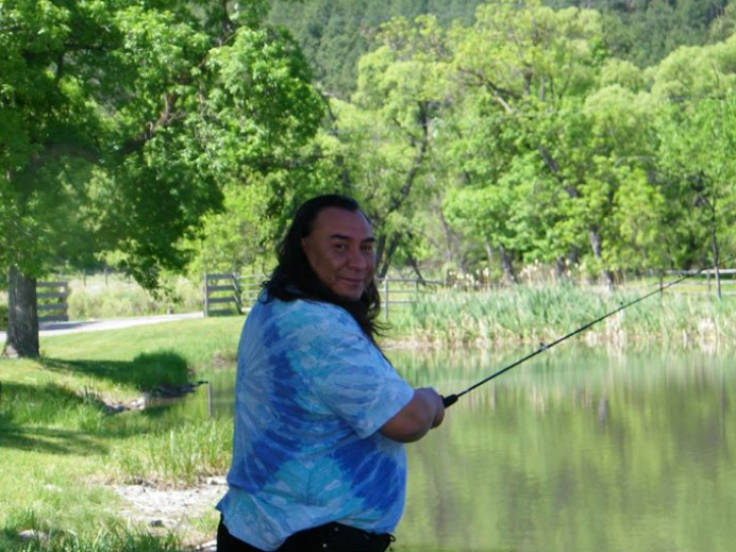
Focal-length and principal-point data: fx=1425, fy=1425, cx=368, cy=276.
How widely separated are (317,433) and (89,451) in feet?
30.1

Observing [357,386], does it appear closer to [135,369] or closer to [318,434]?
[318,434]

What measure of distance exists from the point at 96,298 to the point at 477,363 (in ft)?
62.9

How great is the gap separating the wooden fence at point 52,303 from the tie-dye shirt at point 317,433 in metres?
33.5

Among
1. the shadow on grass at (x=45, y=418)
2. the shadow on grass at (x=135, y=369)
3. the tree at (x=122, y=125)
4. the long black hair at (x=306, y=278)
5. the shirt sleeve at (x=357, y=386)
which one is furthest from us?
the shadow on grass at (x=135, y=369)

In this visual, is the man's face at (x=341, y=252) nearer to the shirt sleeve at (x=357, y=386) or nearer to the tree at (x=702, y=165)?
the shirt sleeve at (x=357, y=386)

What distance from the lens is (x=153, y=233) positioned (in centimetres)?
2012

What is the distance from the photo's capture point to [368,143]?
4528 cm

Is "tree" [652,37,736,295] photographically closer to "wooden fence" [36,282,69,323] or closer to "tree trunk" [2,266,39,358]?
"wooden fence" [36,282,69,323]

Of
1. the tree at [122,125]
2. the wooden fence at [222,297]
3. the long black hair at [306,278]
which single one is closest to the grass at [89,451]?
the tree at [122,125]

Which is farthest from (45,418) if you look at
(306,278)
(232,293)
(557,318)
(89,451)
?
(232,293)

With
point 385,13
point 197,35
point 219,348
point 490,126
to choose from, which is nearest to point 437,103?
point 490,126

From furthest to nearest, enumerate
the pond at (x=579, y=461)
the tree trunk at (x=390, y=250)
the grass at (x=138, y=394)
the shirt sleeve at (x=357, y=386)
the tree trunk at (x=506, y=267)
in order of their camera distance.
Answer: the tree trunk at (x=506, y=267)
the tree trunk at (x=390, y=250)
the pond at (x=579, y=461)
the grass at (x=138, y=394)
the shirt sleeve at (x=357, y=386)

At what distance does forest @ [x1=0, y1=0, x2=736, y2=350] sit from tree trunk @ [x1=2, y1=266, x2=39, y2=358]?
8 cm

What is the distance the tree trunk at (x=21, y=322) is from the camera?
21422mm
